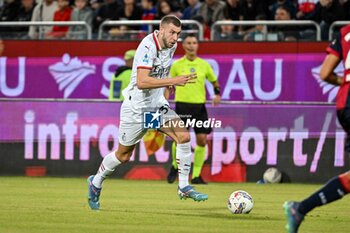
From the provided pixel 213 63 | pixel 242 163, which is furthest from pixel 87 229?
pixel 213 63

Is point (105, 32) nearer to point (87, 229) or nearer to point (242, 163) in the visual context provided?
point (242, 163)

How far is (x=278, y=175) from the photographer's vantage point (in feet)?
59.1

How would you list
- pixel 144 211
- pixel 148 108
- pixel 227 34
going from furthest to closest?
pixel 227 34 → pixel 148 108 → pixel 144 211

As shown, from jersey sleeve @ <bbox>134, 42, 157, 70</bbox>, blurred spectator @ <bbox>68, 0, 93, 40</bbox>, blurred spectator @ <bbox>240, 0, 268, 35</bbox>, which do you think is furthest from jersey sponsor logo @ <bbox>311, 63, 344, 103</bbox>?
jersey sleeve @ <bbox>134, 42, 157, 70</bbox>

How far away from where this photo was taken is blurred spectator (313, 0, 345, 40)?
19578 mm

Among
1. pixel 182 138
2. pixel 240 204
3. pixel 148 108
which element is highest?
pixel 148 108

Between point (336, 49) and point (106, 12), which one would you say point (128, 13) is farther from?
point (336, 49)

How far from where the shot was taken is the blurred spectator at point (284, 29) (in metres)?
19.6

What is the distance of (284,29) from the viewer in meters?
20.1

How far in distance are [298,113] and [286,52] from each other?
1.93 m

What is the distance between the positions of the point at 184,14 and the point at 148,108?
9294 mm

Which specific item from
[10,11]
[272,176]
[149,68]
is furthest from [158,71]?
[10,11]

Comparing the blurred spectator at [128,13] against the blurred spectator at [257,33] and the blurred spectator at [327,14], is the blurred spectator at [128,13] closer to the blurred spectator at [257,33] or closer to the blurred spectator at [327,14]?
the blurred spectator at [257,33]

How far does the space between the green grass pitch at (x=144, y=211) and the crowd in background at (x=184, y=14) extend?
428cm
